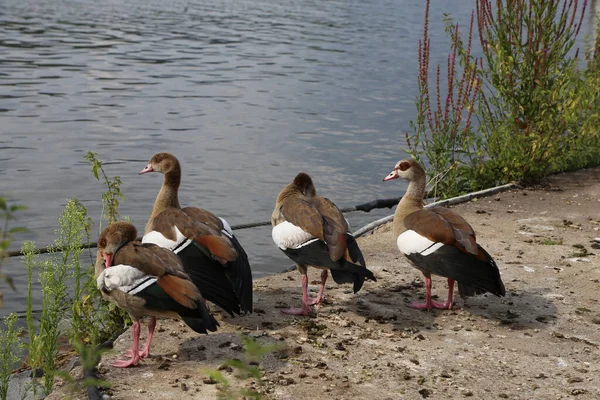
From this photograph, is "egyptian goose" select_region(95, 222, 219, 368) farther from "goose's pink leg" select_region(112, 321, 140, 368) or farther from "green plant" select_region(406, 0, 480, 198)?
"green plant" select_region(406, 0, 480, 198)

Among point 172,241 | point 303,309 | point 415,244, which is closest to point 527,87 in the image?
point 415,244

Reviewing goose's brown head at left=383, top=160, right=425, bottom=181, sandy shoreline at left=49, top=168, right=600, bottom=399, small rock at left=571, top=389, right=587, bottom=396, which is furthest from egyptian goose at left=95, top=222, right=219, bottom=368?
goose's brown head at left=383, top=160, right=425, bottom=181

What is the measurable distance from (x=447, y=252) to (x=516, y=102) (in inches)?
254

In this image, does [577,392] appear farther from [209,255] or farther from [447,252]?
[209,255]

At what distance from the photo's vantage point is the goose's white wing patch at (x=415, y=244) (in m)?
7.69

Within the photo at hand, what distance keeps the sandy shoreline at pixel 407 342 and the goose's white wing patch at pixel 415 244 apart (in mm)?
651

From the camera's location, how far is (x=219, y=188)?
15938 millimetres

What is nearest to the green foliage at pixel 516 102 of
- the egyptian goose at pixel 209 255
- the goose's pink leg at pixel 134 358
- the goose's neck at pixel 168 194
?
the goose's neck at pixel 168 194

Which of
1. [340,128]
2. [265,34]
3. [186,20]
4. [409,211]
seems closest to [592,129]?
[409,211]

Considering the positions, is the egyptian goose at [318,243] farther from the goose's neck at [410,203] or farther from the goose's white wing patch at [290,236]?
the goose's neck at [410,203]

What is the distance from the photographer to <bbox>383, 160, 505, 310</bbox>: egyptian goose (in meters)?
7.57

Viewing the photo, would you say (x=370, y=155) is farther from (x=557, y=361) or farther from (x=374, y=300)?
(x=557, y=361)

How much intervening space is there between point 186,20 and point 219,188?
101 ft

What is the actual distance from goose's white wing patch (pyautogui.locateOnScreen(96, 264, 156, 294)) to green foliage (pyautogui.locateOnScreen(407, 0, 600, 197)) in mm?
7070
